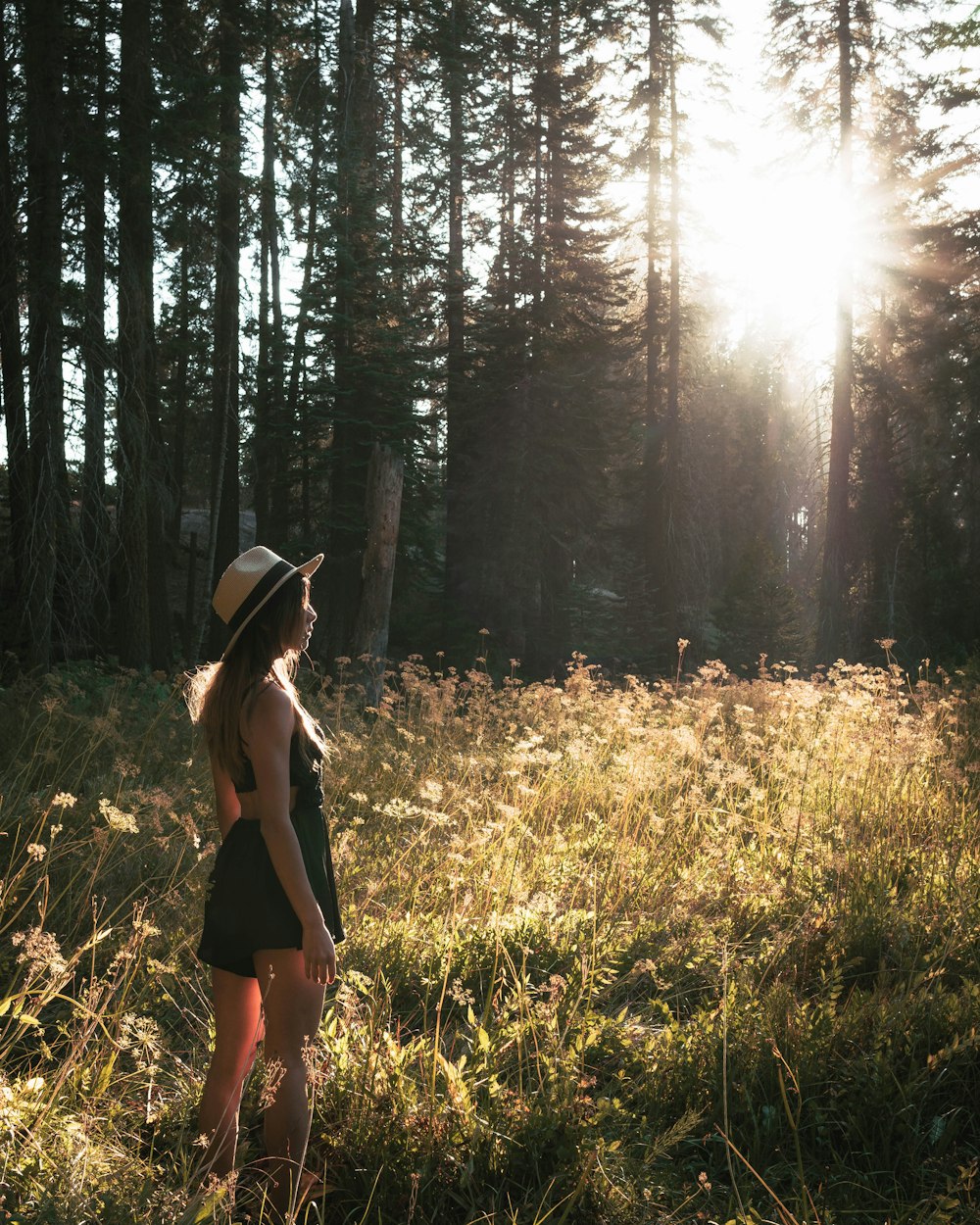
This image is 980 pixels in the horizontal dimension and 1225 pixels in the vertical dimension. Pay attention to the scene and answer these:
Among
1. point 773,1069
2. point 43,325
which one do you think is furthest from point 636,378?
point 773,1069

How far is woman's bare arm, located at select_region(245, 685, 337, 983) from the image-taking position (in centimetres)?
261

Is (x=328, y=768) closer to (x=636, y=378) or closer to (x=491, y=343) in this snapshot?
(x=491, y=343)

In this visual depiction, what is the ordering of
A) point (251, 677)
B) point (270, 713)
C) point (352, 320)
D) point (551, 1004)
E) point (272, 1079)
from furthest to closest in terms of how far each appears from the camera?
point (352, 320) → point (551, 1004) → point (251, 677) → point (270, 713) → point (272, 1079)

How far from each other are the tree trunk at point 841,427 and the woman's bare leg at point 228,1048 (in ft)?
56.4

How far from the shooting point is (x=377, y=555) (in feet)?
36.6

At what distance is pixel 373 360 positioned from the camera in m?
15.7

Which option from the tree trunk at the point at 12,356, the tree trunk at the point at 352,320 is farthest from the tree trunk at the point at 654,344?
the tree trunk at the point at 12,356

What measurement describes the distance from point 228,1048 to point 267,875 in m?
0.56

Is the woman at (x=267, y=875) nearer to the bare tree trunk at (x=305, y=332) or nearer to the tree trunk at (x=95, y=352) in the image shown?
the tree trunk at (x=95, y=352)

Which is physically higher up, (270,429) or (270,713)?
(270,429)

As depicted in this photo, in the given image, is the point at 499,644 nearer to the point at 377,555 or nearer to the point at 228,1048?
the point at 377,555

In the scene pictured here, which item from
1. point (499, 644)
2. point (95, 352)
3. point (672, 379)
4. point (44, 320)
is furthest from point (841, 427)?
point (44, 320)

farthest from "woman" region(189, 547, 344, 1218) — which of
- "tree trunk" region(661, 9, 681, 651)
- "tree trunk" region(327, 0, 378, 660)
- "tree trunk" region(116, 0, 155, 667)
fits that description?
"tree trunk" region(661, 9, 681, 651)

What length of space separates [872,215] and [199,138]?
13.6 meters
